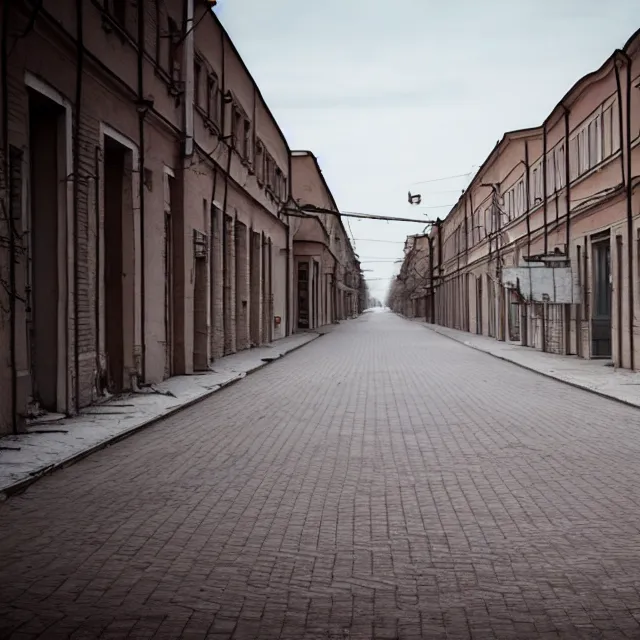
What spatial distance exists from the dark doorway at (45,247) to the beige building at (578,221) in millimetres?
11438

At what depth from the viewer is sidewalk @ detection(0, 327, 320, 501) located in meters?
7.01

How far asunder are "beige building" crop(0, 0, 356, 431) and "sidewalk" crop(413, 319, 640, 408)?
7360 mm

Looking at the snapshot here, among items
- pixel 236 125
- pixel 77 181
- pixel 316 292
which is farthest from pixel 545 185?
pixel 316 292

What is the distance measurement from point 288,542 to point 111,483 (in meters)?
2.32

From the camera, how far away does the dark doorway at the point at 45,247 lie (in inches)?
396

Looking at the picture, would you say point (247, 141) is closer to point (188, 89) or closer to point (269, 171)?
point (269, 171)

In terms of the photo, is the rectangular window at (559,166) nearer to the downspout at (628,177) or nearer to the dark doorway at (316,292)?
the downspout at (628,177)

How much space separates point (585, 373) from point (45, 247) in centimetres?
1110

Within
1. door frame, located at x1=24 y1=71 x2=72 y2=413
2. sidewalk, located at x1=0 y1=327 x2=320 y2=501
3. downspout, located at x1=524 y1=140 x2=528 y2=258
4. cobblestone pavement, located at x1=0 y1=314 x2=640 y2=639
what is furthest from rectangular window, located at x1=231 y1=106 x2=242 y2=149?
cobblestone pavement, located at x1=0 y1=314 x2=640 y2=639

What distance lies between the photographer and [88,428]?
366 inches

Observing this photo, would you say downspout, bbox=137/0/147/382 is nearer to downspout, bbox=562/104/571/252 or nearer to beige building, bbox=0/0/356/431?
beige building, bbox=0/0/356/431

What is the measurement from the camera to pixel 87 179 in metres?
11.0

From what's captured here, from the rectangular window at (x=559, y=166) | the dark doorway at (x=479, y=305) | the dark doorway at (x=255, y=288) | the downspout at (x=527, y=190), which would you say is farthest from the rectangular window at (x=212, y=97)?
the dark doorway at (x=479, y=305)

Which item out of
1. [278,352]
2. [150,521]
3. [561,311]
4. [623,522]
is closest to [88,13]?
[150,521]
